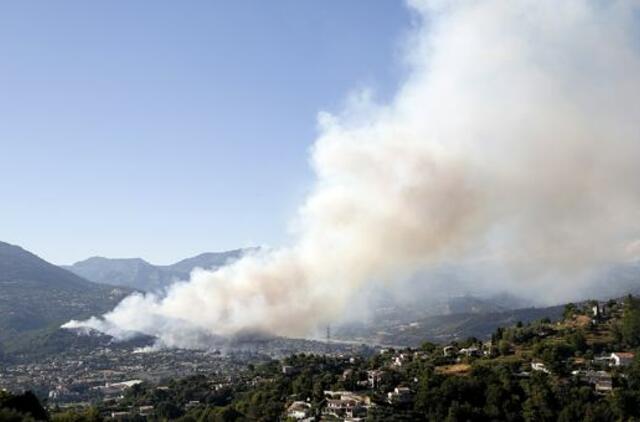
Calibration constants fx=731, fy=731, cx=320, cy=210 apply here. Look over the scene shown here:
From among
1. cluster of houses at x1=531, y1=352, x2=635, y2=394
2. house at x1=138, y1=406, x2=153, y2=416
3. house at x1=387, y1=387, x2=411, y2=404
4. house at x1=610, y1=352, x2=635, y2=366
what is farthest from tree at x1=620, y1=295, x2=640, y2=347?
house at x1=138, y1=406, x2=153, y2=416

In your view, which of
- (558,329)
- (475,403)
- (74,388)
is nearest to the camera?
(475,403)

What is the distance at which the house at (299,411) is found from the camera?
82938 millimetres

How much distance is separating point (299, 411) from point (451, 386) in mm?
17679

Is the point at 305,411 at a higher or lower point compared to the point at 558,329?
lower

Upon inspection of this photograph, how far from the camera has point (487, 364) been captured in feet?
311

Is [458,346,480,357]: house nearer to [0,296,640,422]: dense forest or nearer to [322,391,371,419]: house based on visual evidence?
[0,296,640,422]: dense forest

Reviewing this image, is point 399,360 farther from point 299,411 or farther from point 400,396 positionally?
point 299,411

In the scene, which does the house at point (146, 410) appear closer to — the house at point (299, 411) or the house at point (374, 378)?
the house at point (299, 411)

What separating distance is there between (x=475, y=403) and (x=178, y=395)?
47.0 metres

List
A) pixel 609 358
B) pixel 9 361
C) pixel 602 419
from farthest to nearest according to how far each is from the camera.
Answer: pixel 9 361
pixel 609 358
pixel 602 419

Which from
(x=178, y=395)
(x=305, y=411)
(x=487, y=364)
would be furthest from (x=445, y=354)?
(x=178, y=395)

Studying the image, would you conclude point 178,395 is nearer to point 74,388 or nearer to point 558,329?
point 74,388

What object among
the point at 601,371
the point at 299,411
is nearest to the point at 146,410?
the point at 299,411

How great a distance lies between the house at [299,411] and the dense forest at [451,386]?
1.18 ft
